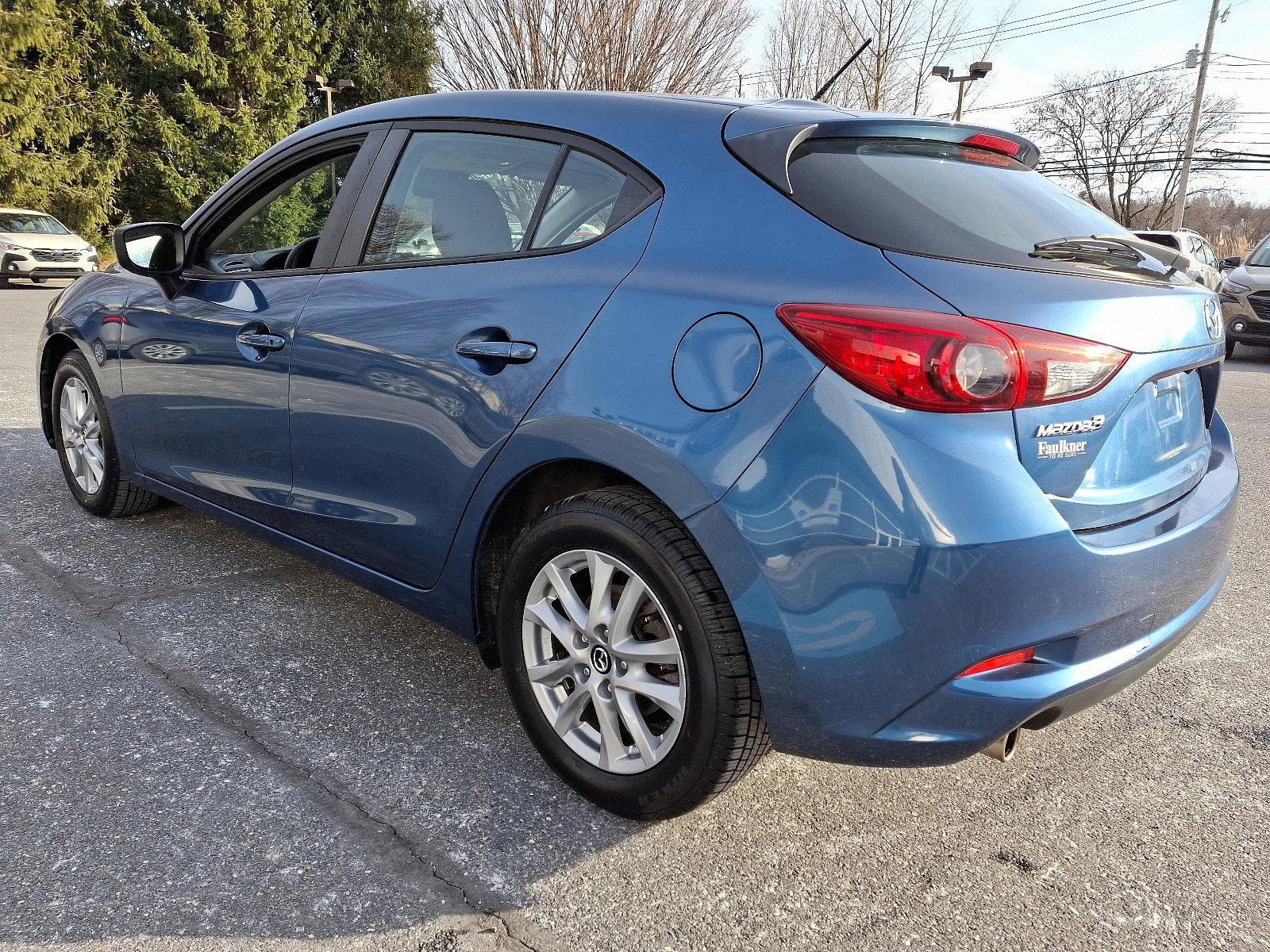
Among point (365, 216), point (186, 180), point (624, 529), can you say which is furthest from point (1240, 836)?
point (186, 180)

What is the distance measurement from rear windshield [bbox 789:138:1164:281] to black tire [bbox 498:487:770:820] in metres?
0.74

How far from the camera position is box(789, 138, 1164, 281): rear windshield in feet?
6.93

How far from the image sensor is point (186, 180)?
1224 inches

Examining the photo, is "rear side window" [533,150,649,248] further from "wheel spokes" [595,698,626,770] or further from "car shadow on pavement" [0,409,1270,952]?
"car shadow on pavement" [0,409,1270,952]

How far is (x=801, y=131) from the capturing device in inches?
90.8

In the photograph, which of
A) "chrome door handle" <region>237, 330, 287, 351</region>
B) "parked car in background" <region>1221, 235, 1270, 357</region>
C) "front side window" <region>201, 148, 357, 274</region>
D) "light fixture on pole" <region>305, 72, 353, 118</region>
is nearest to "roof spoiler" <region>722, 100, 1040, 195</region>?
"front side window" <region>201, 148, 357, 274</region>

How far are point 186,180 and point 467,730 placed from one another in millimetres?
32556

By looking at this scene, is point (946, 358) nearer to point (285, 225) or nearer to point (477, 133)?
point (477, 133)

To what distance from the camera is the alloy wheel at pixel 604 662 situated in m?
2.27

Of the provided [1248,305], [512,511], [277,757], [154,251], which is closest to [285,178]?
[154,251]

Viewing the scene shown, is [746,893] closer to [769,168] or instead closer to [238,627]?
[769,168]

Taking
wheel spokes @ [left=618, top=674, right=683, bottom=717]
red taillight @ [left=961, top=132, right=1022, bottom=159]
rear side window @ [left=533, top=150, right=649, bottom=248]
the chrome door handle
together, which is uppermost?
red taillight @ [left=961, top=132, right=1022, bottom=159]

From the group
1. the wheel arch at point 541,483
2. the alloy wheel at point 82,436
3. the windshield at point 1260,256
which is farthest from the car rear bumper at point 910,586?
the windshield at point 1260,256

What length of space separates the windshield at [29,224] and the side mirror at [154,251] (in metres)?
19.8
